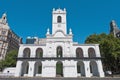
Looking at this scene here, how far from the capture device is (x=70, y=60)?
35.0 m

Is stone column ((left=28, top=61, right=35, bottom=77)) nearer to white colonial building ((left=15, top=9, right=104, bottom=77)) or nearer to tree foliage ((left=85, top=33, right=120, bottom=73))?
white colonial building ((left=15, top=9, right=104, bottom=77))

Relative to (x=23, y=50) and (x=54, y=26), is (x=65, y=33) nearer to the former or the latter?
(x=54, y=26)

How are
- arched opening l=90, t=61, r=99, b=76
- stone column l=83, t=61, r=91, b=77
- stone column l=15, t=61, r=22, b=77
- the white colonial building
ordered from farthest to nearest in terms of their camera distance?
arched opening l=90, t=61, r=99, b=76 < the white colonial building < stone column l=83, t=61, r=91, b=77 < stone column l=15, t=61, r=22, b=77

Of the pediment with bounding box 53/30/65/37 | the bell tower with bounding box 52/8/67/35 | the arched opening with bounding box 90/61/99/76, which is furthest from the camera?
the bell tower with bounding box 52/8/67/35

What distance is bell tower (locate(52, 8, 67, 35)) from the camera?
134ft

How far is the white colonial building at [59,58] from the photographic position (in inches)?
1352

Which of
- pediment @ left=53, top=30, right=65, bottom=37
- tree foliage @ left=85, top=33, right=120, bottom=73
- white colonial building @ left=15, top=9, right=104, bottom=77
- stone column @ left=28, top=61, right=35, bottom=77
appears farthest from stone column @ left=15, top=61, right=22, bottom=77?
tree foliage @ left=85, top=33, right=120, bottom=73

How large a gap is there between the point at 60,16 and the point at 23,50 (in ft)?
53.3

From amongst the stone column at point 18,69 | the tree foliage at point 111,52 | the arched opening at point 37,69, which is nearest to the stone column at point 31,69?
the arched opening at point 37,69

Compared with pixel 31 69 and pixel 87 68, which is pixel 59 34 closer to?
pixel 87 68

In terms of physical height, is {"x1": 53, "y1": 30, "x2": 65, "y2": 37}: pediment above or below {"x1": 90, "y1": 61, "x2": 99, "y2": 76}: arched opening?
above

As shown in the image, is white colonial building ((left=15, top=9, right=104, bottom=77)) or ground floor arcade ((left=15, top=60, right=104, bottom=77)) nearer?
ground floor arcade ((left=15, top=60, right=104, bottom=77))

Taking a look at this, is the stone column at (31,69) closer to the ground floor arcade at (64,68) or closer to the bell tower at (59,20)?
the ground floor arcade at (64,68)

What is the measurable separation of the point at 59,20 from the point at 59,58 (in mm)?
13870
